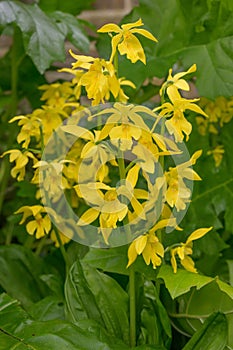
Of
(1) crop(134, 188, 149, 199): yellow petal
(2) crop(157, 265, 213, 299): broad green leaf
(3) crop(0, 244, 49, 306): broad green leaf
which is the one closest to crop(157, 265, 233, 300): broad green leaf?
(2) crop(157, 265, 213, 299): broad green leaf

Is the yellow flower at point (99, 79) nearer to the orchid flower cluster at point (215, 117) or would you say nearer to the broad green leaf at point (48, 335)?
the broad green leaf at point (48, 335)

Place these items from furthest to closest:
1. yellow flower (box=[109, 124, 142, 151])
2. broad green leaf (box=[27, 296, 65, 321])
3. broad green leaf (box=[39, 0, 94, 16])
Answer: broad green leaf (box=[39, 0, 94, 16])
broad green leaf (box=[27, 296, 65, 321])
yellow flower (box=[109, 124, 142, 151])

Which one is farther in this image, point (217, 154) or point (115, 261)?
point (217, 154)

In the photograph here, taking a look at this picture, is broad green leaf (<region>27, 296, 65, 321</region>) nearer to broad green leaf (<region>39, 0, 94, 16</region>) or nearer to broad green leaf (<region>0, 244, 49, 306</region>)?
broad green leaf (<region>0, 244, 49, 306</region>)

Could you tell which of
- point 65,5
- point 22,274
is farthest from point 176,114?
point 65,5

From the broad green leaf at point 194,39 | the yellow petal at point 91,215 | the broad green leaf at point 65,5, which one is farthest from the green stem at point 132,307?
the broad green leaf at point 65,5

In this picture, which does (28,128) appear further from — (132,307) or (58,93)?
(132,307)

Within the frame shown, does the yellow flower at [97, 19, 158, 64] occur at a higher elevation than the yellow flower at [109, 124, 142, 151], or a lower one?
higher
